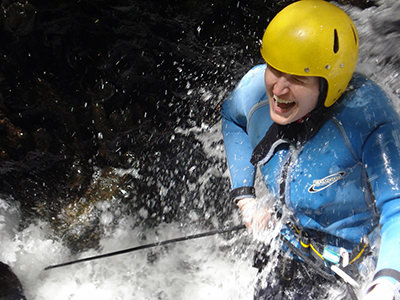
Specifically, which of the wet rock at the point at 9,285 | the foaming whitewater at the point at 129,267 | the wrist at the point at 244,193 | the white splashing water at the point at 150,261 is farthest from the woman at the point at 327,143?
the wet rock at the point at 9,285

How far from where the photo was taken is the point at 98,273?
13.4ft

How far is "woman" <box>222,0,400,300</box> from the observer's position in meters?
1.68

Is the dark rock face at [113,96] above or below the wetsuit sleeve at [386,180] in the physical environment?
above

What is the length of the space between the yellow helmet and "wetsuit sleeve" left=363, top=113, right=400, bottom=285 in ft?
1.05

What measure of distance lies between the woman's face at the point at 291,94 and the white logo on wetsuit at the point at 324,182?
0.37m

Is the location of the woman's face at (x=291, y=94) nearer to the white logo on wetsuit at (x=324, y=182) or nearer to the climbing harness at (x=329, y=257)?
the white logo on wetsuit at (x=324, y=182)

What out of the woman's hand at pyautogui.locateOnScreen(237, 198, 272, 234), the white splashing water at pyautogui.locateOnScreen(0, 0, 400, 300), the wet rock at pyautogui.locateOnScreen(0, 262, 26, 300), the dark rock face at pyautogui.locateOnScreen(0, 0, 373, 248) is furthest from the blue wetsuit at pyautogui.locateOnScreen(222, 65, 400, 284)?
the wet rock at pyautogui.locateOnScreen(0, 262, 26, 300)

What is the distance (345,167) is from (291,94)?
49 centimetres

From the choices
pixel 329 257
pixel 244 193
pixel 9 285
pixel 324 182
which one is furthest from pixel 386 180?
pixel 9 285

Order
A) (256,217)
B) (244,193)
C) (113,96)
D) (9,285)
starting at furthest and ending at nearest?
1. (113,96)
2. (9,285)
3. (244,193)
4. (256,217)

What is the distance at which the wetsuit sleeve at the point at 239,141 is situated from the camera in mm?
2518

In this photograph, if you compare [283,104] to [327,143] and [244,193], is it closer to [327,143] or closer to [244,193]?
[327,143]

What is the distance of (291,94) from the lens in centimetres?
187

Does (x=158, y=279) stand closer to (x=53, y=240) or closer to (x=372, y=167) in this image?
(x=53, y=240)
